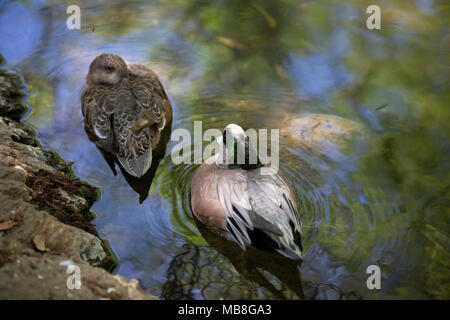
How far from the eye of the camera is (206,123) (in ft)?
18.1

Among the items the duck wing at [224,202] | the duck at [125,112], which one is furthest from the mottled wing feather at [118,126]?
the duck wing at [224,202]

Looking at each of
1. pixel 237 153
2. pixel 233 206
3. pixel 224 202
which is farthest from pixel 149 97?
pixel 233 206

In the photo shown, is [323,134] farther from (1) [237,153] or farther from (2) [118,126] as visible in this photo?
(2) [118,126]

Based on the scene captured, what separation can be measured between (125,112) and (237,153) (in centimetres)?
163

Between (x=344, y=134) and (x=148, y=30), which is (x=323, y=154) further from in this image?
(x=148, y=30)

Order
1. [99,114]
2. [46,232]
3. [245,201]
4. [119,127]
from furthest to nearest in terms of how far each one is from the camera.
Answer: [99,114]
[119,127]
[245,201]
[46,232]

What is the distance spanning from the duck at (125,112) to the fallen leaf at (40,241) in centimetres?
155

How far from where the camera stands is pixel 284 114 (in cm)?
566

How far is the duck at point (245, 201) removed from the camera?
391 cm

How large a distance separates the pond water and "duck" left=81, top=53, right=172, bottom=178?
0.19 meters

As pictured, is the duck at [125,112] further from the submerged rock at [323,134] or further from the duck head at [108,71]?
the submerged rock at [323,134]

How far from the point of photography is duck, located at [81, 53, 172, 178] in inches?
200
